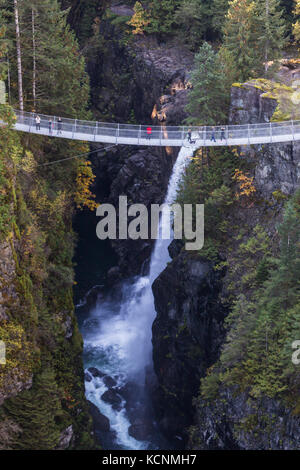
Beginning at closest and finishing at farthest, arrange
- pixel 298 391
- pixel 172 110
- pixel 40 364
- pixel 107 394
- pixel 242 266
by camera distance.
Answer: pixel 298 391 → pixel 40 364 → pixel 242 266 → pixel 107 394 → pixel 172 110

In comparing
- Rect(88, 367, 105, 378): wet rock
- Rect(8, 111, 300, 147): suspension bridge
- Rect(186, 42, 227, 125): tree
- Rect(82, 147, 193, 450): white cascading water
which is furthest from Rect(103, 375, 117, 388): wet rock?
Rect(186, 42, 227, 125): tree

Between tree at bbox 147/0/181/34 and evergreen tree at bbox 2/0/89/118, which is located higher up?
tree at bbox 147/0/181/34

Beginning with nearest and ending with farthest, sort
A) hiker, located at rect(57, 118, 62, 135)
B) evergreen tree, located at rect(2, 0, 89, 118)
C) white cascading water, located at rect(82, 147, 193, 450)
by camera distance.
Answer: hiker, located at rect(57, 118, 62, 135), evergreen tree, located at rect(2, 0, 89, 118), white cascading water, located at rect(82, 147, 193, 450)

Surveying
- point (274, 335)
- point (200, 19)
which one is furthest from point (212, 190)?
point (200, 19)

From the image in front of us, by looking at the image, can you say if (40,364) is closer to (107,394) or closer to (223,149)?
(107,394)

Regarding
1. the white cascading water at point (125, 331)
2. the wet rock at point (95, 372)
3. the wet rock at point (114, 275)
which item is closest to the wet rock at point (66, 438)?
the white cascading water at point (125, 331)

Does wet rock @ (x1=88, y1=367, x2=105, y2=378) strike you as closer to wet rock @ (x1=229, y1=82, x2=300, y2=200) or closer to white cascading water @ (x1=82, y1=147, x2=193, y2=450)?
white cascading water @ (x1=82, y1=147, x2=193, y2=450)

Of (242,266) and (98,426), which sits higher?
(242,266)

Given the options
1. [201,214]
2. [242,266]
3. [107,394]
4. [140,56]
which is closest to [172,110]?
[140,56]
